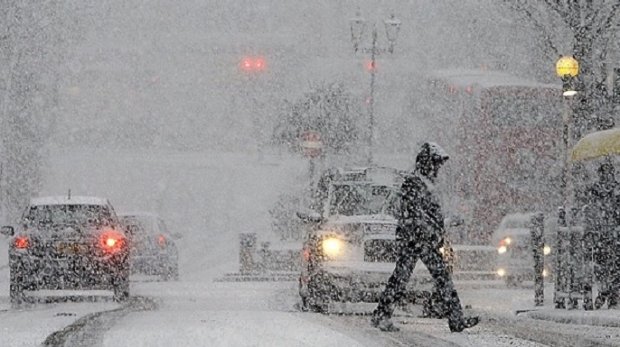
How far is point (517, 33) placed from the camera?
186ft

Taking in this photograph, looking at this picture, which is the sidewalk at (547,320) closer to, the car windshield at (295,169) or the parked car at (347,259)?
the car windshield at (295,169)

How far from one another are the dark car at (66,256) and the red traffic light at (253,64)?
51.5 metres

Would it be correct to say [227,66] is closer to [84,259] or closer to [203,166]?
[203,166]

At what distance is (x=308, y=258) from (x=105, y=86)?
2208 inches

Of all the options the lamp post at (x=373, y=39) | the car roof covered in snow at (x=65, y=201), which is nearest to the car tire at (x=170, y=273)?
the car roof covered in snow at (x=65, y=201)

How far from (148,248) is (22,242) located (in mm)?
8484

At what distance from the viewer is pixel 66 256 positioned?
1761 cm

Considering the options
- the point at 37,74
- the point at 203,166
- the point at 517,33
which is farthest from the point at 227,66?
the point at 37,74

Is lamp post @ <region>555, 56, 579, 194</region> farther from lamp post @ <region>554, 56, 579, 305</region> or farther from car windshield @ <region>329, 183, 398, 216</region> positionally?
car windshield @ <region>329, 183, 398, 216</region>

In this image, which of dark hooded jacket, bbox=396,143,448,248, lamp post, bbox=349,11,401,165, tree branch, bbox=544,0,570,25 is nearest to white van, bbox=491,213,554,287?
tree branch, bbox=544,0,570,25

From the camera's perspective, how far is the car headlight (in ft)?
51.1

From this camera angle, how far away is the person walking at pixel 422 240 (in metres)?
12.1

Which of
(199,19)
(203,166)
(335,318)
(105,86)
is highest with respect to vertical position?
(199,19)

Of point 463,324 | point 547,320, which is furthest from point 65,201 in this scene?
point 463,324
